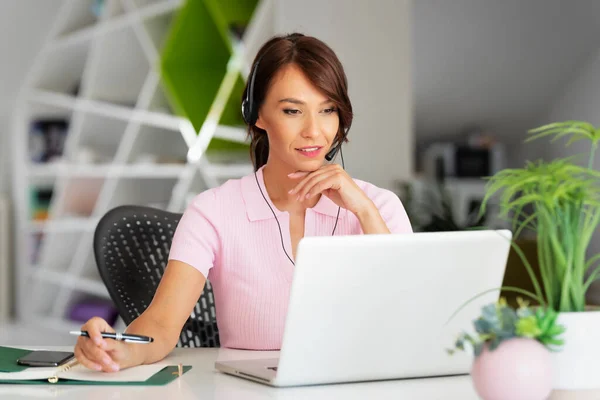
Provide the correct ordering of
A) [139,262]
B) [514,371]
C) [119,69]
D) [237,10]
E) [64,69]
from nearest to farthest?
1. [514,371]
2. [139,262]
3. [237,10]
4. [119,69]
5. [64,69]

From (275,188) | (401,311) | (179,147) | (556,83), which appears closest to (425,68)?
(556,83)

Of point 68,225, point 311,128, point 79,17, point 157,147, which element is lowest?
point 311,128

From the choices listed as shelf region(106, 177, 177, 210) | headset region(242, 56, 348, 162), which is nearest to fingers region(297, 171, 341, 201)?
headset region(242, 56, 348, 162)

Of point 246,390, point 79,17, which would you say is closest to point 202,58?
point 79,17

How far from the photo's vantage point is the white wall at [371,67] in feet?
12.2

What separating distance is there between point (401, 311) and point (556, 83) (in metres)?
5.76

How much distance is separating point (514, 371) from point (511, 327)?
0.05m

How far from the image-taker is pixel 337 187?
1691 mm

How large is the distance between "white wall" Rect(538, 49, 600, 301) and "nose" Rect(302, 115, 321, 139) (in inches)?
179

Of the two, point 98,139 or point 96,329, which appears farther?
point 98,139

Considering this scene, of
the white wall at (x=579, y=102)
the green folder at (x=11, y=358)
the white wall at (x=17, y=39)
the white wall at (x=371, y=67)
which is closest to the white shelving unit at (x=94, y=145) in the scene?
the white wall at (x=17, y=39)

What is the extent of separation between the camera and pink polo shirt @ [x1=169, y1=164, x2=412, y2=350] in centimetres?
174

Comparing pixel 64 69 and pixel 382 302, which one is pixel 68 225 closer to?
pixel 64 69

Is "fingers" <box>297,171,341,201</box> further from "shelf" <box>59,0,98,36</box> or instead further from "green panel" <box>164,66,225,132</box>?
"shelf" <box>59,0,98,36</box>
